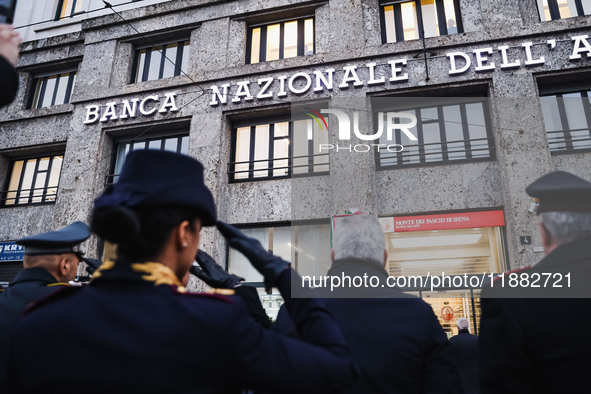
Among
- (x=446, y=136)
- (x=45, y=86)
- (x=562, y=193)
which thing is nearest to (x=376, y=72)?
(x=446, y=136)

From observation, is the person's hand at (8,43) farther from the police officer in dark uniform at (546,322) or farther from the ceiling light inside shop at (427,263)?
the ceiling light inside shop at (427,263)

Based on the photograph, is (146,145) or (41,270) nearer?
(41,270)

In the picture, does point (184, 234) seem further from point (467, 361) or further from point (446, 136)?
point (446, 136)

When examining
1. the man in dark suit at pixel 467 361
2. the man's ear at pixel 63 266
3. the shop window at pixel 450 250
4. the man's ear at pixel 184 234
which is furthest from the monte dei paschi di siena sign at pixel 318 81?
the man's ear at pixel 184 234

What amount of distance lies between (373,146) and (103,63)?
370 inches

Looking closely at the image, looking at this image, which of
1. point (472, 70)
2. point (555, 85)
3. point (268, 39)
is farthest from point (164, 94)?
point (555, 85)

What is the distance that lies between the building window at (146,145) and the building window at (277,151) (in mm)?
1746

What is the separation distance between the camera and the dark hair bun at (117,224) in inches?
47.6

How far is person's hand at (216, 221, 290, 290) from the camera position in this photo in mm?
1406

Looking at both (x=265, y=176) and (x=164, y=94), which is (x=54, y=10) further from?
(x=265, y=176)

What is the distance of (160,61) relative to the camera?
13367mm

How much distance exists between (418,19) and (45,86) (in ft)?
43.5

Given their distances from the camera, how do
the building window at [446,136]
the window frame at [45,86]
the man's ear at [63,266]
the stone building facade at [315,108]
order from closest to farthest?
1. the man's ear at [63,266]
2. the stone building facade at [315,108]
3. the building window at [446,136]
4. the window frame at [45,86]

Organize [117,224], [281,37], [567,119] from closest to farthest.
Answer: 1. [117,224]
2. [567,119]
3. [281,37]
